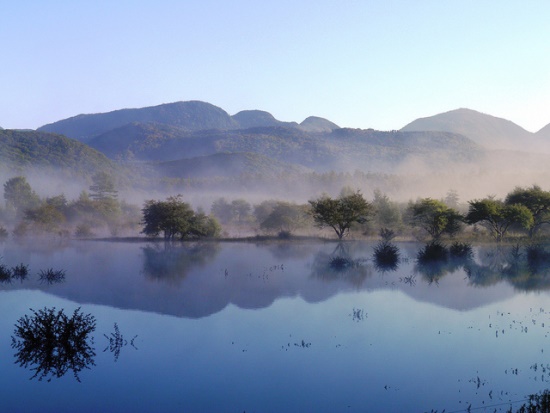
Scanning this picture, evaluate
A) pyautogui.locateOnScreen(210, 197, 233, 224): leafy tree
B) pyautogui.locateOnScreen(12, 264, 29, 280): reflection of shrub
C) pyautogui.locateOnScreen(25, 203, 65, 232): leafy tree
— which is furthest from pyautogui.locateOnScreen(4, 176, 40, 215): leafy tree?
pyautogui.locateOnScreen(12, 264, 29, 280): reflection of shrub

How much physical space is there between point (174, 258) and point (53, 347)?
1942cm

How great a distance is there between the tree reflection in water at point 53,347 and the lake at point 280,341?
2.5 inches

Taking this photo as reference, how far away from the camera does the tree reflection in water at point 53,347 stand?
11570mm

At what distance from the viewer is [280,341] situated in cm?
1359

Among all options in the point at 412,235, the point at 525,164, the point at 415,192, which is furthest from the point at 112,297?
the point at 525,164

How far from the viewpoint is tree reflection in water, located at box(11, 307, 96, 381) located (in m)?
11.6

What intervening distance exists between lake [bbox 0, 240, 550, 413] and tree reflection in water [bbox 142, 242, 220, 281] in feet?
1.18

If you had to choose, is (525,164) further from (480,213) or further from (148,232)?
(148,232)

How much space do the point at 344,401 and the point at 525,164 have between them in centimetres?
18960

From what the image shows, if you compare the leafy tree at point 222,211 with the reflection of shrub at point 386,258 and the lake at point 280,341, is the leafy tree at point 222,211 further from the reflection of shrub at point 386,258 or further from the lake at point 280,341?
the lake at point 280,341

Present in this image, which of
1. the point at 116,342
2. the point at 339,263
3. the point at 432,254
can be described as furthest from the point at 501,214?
the point at 116,342

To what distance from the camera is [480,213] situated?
45.1 metres

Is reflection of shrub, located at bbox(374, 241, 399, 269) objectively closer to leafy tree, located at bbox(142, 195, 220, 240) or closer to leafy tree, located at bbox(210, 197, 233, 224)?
leafy tree, located at bbox(142, 195, 220, 240)

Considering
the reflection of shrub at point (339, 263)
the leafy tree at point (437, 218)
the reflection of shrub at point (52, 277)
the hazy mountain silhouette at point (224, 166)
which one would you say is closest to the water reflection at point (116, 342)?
the reflection of shrub at point (52, 277)
